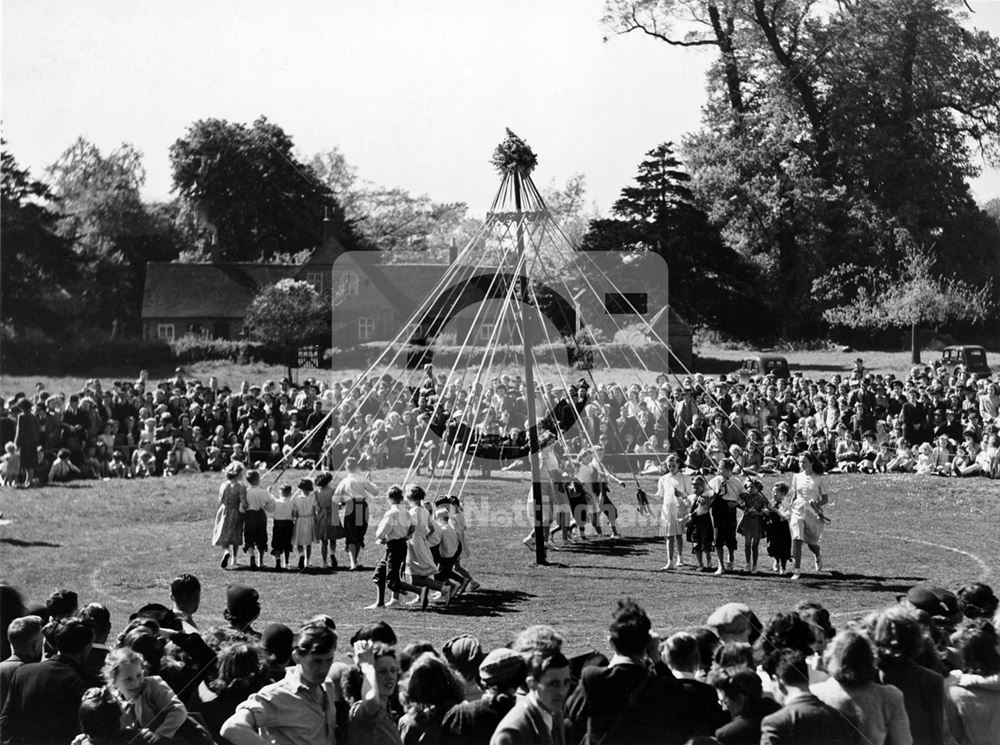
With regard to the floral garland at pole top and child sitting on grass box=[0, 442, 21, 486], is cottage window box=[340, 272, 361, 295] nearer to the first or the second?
child sitting on grass box=[0, 442, 21, 486]

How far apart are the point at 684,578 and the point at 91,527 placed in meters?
9.32

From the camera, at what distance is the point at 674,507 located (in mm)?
15625

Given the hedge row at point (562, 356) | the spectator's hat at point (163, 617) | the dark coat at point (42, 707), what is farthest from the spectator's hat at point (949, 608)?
the hedge row at point (562, 356)

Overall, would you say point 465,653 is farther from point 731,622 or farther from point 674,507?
point 674,507

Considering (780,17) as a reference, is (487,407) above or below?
below

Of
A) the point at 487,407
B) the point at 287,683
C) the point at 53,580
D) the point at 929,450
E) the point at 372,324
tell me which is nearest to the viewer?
the point at 287,683

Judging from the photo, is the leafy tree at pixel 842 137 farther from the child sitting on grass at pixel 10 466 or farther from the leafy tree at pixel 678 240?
the child sitting on grass at pixel 10 466

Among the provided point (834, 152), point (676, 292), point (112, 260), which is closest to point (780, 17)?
point (834, 152)

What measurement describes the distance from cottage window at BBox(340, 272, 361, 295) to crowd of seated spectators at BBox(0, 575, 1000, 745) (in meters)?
42.7

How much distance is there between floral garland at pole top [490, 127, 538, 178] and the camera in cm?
1509

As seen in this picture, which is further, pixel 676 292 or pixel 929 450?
pixel 676 292

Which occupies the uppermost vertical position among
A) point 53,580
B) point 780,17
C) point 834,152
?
point 780,17

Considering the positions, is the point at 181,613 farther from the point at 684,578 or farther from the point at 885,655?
the point at 684,578

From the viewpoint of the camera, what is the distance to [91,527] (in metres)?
18.4
